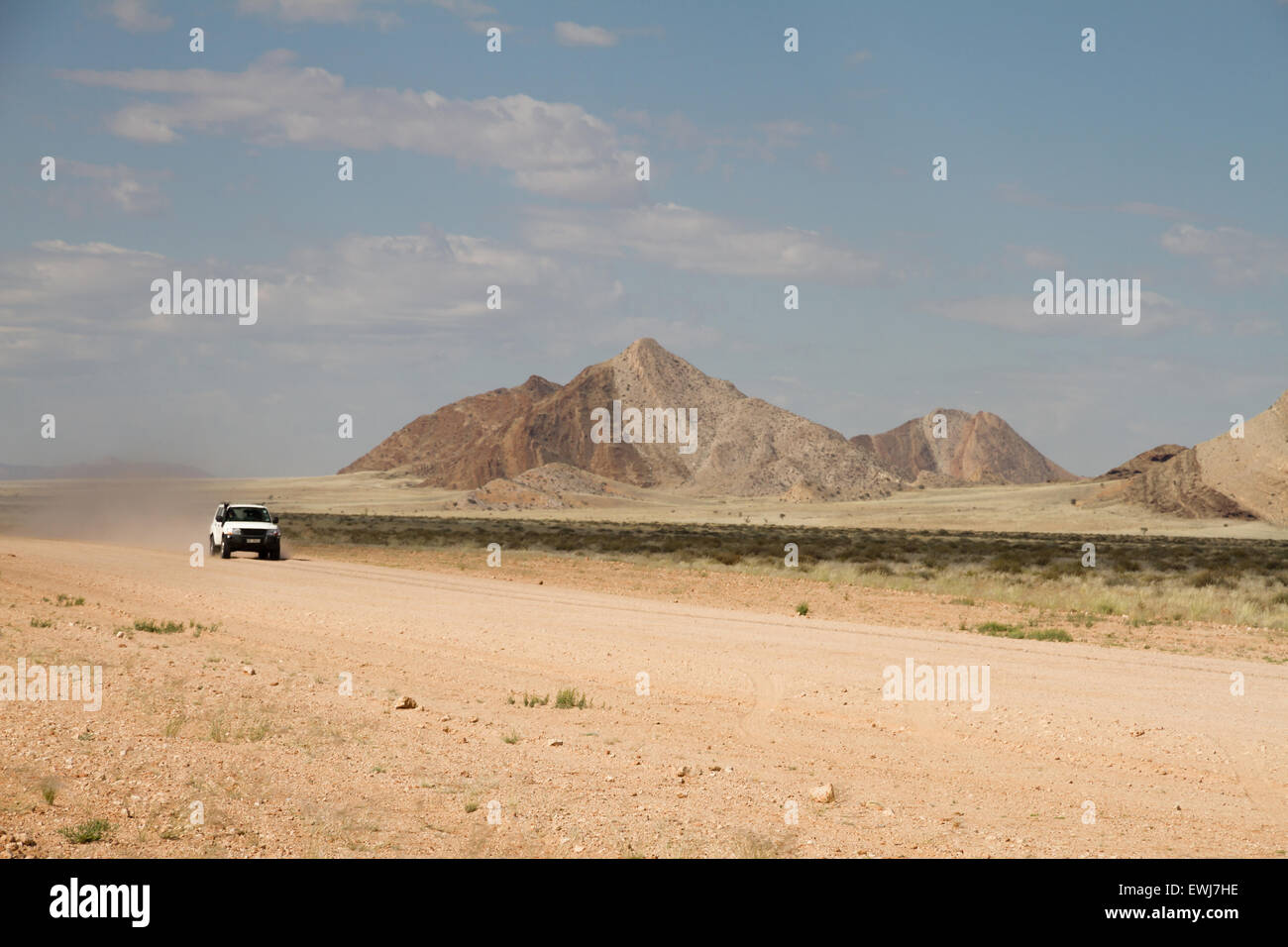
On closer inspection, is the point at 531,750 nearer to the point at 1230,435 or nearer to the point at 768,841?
the point at 768,841

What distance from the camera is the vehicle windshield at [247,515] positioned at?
36344mm

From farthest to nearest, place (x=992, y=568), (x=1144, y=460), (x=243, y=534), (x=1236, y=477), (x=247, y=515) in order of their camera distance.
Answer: (x=1144, y=460) < (x=1236, y=477) < (x=992, y=568) < (x=247, y=515) < (x=243, y=534)

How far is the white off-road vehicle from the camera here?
116 feet

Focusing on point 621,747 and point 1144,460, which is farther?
point 1144,460

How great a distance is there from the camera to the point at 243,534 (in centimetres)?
3531

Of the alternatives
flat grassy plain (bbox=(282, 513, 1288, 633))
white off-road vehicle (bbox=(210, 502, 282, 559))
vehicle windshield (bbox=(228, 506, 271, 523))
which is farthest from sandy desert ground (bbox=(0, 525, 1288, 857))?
vehicle windshield (bbox=(228, 506, 271, 523))

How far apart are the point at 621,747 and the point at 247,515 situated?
97.8 feet

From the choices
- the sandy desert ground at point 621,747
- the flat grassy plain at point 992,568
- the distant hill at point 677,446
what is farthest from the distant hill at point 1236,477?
the sandy desert ground at point 621,747

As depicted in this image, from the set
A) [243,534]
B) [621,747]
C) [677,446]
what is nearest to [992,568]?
[243,534]

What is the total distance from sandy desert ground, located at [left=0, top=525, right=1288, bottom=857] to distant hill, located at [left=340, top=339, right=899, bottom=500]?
5364 inches

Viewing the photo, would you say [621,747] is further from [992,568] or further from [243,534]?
[992,568]

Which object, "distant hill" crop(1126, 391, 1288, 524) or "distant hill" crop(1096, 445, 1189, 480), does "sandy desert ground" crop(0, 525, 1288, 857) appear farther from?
"distant hill" crop(1096, 445, 1189, 480)

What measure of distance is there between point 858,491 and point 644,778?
15193 centimetres
